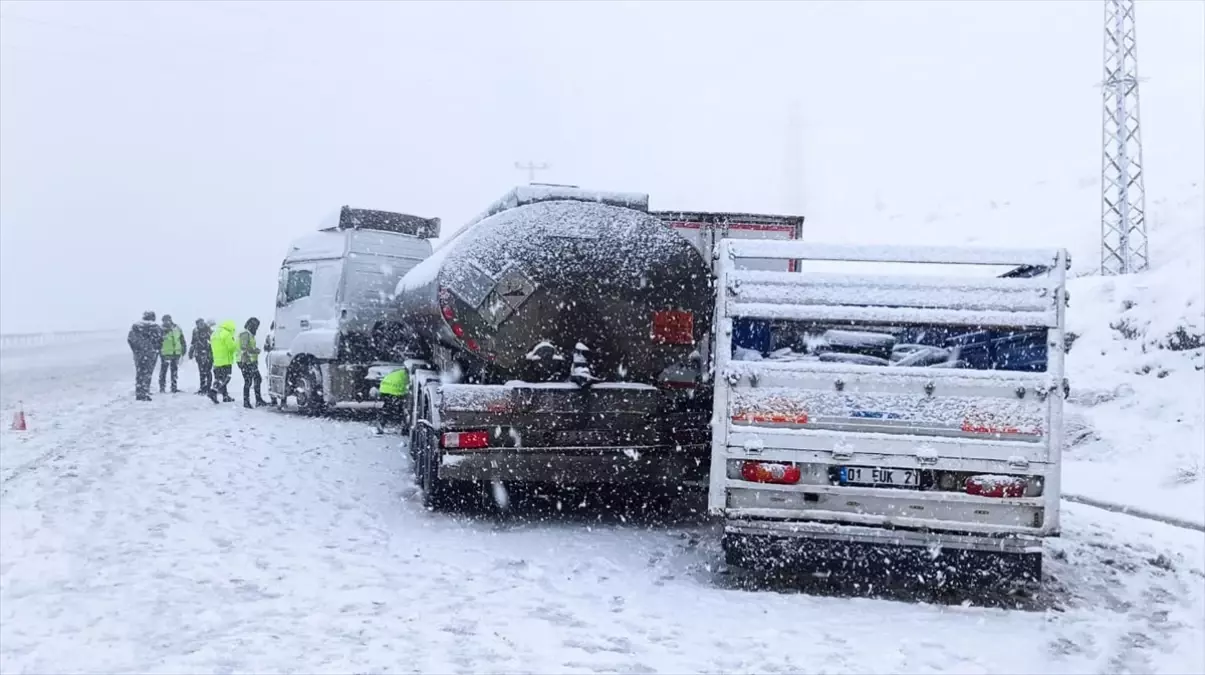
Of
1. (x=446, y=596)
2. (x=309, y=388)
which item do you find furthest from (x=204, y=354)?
(x=446, y=596)

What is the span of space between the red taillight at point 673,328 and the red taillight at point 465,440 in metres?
1.64

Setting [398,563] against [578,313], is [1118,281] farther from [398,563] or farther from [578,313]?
[398,563]

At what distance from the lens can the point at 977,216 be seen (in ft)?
148

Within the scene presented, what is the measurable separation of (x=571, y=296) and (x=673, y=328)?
0.91 m

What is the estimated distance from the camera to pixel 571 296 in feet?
29.9

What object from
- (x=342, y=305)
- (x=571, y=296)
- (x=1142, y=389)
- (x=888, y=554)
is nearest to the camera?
(x=888, y=554)

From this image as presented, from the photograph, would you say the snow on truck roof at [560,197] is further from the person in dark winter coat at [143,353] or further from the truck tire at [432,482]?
the person in dark winter coat at [143,353]

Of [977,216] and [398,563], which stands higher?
[977,216]

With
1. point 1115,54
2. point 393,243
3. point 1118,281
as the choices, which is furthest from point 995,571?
point 1115,54

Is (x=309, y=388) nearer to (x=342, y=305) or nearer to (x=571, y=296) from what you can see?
(x=342, y=305)

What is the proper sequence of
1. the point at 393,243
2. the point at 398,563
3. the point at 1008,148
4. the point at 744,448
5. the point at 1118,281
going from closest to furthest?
1. the point at 744,448
2. the point at 398,563
3. the point at 393,243
4. the point at 1118,281
5. the point at 1008,148

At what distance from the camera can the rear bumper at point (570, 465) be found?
8.92m

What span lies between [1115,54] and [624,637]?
83.3 feet

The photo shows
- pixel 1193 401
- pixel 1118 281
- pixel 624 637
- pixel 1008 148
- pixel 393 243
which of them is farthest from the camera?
pixel 1008 148
